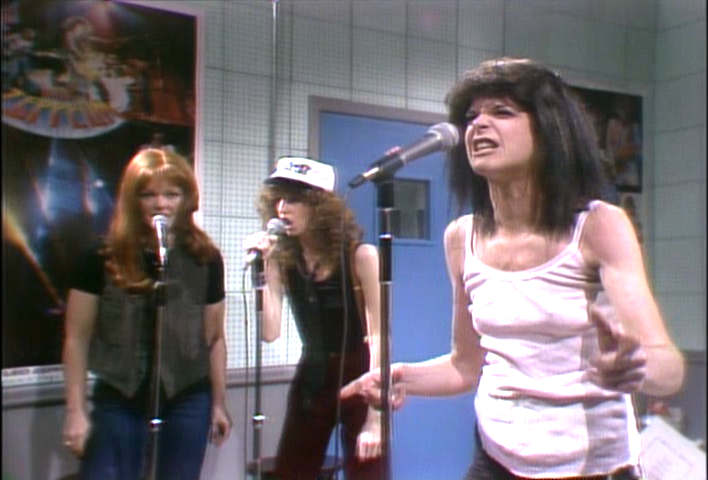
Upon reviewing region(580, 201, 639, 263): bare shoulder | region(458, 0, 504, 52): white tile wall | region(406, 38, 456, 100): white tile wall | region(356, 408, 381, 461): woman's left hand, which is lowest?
region(356, 408, 381, 461): woman's left hand

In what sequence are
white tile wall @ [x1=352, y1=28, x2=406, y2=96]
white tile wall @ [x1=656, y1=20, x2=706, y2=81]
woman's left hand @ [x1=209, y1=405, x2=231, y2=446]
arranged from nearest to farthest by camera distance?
woman's left hand @ [x1=209, y1=405, x2=231, y2=446], white tile wall @ [x1=352, y1=28, x2=406, y2=96], white tile wall @ [x1=656, y1=20, x2=706, y2=81]

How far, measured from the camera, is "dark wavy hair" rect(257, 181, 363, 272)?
1.46m

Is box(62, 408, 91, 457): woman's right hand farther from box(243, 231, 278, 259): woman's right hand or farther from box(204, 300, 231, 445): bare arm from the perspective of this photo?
box(243, 231, 278, 259): woman's right hand

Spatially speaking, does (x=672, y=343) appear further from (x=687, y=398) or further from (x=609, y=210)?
(x=609, y=210)

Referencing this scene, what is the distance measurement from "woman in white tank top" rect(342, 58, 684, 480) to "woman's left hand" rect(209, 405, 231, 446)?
0.21 meters

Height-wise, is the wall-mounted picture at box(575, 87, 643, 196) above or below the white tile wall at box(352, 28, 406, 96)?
below

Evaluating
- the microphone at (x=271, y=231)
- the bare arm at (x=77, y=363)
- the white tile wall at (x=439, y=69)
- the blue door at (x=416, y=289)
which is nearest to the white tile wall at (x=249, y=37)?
the white tile wall at (x=439, y=69)

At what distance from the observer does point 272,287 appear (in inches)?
56.9

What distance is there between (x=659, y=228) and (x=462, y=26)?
53 cm

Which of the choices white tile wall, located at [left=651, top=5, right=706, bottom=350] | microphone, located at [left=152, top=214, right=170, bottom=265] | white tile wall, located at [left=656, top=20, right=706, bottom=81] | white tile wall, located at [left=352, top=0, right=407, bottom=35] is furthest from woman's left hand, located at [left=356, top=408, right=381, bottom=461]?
white tile wall, located at [left=656, top=20, right=706, bottom=81]

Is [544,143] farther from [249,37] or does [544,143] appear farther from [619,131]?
[249,37]

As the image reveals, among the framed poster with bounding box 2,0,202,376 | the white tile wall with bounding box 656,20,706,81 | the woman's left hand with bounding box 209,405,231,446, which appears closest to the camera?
the framed poster with bounding box 2,0,202,376

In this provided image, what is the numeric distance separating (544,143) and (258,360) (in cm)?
61

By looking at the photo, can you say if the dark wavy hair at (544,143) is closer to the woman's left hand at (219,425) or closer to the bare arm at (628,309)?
the bare arm at (628,309)
